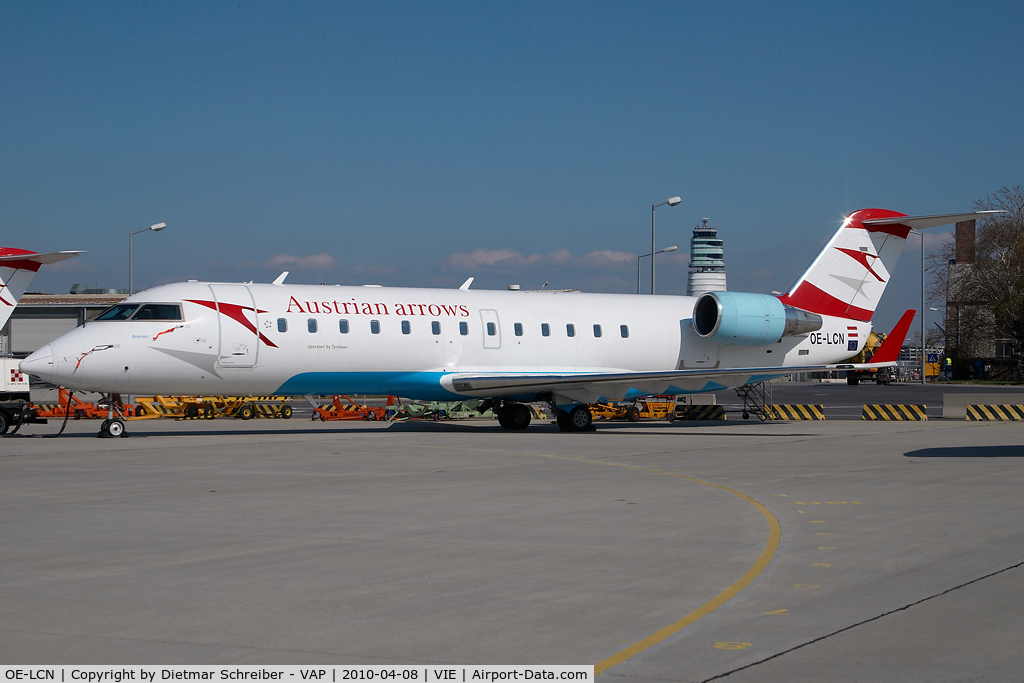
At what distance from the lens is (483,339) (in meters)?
26.7

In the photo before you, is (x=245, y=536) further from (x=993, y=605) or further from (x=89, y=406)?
(x=89, y=406)

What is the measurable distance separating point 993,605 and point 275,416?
34.6 meters

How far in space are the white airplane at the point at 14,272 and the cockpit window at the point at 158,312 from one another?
17.2 ft

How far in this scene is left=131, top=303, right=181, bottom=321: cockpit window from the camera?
76.2 feet

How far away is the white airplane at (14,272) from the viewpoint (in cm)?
2705

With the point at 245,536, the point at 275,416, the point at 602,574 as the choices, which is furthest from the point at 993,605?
the point at 275,416

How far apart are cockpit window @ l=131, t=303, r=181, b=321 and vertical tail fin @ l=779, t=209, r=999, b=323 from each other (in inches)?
695

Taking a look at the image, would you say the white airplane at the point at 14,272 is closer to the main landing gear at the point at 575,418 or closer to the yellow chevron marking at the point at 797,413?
the main landing gear at the point at 575,418

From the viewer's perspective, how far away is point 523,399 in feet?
90.8

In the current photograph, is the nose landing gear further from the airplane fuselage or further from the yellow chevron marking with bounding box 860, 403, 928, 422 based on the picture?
the yellow chevron marking with bounding box 860, 403, 928, 422

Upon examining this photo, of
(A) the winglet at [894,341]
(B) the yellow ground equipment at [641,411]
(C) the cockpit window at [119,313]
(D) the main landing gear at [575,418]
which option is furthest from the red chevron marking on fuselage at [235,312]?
(A) the winglet at [894,341]

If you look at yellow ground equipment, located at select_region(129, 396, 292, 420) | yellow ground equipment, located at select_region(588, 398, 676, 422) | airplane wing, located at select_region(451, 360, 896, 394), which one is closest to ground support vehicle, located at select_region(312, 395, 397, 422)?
yellow ground equipment, located at select_region(129, 396, 292, 420)

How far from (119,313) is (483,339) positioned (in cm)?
915

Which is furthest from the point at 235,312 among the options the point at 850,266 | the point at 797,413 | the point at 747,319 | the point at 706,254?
the point at 706,254
